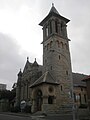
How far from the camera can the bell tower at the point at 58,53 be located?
40.0 m

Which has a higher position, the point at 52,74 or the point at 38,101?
the point at 52,74

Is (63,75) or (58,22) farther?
(58,22)

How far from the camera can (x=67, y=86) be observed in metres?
41.1

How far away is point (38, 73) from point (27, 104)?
28.9 feet

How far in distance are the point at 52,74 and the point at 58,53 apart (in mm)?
5587

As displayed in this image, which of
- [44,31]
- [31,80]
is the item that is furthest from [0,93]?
[44,31]

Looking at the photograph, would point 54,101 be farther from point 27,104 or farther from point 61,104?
point 27,104

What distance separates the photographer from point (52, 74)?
4134 cm

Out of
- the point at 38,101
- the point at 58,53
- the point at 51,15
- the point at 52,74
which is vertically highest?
the point at 51,15

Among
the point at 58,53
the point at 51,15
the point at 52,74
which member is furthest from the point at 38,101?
the point at 51,15

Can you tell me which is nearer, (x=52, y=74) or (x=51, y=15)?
(x=52, y=74)

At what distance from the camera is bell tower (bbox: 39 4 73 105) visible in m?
40.0

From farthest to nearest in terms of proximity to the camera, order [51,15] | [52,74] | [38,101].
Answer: [51,15] < [38,101] < [52,74]

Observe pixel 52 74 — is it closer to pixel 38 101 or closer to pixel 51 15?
pixel 38 101
